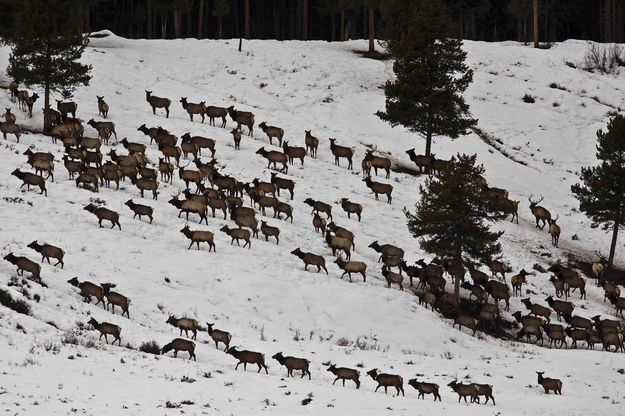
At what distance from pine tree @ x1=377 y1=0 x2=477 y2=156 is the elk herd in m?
3.74

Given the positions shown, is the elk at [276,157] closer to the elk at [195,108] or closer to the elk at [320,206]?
the elk at [320,206]

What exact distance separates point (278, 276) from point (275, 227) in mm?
3776

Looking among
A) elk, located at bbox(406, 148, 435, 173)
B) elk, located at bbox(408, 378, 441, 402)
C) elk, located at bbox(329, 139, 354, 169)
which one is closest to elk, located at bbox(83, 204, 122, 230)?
elk, located at bbox(408, 378, 441, 402)

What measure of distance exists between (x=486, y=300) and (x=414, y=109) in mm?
16497

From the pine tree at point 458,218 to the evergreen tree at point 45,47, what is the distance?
21.0 metres

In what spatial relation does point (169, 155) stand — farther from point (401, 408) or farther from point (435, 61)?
point (401, 408)

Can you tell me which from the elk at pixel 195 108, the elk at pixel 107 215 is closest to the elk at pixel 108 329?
the elk at pixel 107 215

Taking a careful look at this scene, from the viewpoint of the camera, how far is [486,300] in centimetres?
3328

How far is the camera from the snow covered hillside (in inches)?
770

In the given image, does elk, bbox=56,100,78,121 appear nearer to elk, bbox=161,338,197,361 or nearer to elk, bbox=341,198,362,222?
elk, bbox=341,198,362,222

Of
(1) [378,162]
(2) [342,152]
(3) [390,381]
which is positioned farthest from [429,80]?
(3) [390,381]

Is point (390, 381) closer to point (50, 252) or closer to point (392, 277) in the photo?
point (392, 277)

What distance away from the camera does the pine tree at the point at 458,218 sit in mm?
32656

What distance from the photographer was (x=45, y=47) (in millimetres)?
43625
